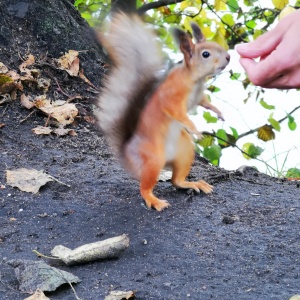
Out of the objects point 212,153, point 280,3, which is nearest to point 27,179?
point 212,153

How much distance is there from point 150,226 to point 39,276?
0.63 meters

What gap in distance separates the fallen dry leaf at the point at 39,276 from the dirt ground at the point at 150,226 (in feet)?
0.10

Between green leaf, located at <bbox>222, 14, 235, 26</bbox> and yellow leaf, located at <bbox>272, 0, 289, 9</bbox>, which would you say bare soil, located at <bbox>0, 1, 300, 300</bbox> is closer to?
yellow leaf, located at <bbox>272, 0, 289, 9</bbox>

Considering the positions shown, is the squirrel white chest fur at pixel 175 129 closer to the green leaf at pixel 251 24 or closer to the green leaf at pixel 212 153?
the green leaf at pixel 212 153

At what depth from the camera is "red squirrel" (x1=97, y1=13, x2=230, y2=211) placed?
2.99 metres

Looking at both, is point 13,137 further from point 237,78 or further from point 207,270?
point 237,78

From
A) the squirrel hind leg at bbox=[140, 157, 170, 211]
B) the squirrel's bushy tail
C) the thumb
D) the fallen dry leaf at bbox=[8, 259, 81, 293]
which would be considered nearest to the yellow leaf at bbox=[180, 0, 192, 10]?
the squirrel's bushy tail

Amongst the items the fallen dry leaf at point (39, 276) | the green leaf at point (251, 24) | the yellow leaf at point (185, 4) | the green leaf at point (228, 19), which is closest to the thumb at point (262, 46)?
the fallen dry leaf at point (39, 276)

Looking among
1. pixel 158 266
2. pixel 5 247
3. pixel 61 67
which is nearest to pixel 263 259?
pixel 158 266

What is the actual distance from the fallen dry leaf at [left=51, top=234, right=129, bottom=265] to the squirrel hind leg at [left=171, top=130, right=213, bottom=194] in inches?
25.8

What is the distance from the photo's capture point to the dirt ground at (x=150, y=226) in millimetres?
2455

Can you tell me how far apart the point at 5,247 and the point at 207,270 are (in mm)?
811

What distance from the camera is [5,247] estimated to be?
2.75m

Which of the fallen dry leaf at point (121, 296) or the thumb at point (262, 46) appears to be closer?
the fallen dry leaf at point (121, 296)
